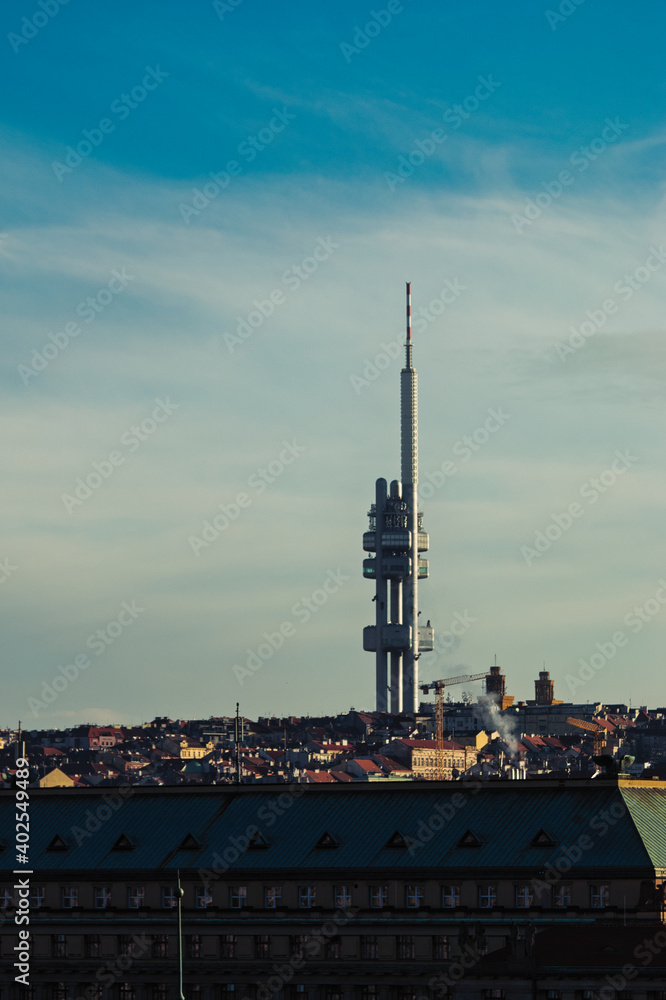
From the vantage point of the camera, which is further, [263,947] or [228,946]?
[228,946]

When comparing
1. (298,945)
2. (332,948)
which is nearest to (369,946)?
(332,948)

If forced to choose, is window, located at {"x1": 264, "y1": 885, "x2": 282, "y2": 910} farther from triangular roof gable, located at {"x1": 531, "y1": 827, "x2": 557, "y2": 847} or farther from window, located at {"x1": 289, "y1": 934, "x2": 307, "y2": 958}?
triangular roof gable, located at {"x1": 531, "y1": 827, "x2": 557, "y2": 847}

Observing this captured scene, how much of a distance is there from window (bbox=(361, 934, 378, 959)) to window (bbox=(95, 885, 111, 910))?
17046mm

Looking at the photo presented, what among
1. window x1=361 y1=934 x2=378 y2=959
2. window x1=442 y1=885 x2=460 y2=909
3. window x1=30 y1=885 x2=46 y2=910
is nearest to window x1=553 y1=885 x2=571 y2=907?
window x1=442 y1=885 x2=460 y2=909

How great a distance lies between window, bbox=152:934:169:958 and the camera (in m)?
129

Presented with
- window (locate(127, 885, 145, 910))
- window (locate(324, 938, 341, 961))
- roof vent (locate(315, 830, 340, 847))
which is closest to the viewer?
window (locate(324, 938, 341, 961))

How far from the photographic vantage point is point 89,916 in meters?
132

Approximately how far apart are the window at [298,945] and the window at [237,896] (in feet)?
13.9

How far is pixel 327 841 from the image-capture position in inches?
5059

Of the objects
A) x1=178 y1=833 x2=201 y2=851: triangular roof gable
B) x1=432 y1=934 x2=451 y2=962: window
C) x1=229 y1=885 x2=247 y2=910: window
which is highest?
x1=178 y1=833 x2=201 y2=851: triangular roof gable

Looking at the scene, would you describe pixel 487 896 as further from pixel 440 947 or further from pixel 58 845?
pixel 58 845

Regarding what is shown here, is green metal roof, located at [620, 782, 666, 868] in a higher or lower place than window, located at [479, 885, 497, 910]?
higher

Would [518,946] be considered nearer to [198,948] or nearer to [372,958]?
[372,958]

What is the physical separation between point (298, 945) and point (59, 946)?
50.5ft
